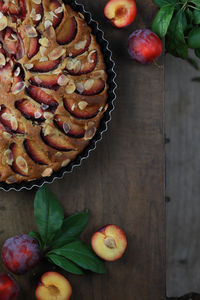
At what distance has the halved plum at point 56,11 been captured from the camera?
1.37 m

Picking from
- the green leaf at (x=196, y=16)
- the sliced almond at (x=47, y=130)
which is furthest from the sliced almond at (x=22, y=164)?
the green leaf at (x=196, y=16)

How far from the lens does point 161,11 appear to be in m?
1.54

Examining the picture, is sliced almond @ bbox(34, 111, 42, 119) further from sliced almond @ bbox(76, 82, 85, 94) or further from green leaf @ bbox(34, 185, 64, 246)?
green leaf @ bbox(34, 185, 64, 246)

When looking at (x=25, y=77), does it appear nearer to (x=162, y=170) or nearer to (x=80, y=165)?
(x=80, y=165)

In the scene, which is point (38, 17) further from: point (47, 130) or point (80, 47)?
point (47, 130)

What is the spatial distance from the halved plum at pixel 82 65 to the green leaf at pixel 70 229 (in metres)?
0.52

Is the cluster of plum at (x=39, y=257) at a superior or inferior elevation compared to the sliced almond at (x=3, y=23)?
inferior

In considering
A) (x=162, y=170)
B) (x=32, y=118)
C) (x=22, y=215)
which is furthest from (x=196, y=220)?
(x=32, y=118)

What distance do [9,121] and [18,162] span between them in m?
0.14

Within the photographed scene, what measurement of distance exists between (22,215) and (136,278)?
1.62 ft

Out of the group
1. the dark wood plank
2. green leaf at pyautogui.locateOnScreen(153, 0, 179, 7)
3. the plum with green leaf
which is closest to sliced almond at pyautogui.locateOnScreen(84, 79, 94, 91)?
green leaf at pyautogui.locateOnScreen(153, 0, 179, 7)

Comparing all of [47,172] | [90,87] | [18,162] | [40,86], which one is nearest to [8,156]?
[18,162]

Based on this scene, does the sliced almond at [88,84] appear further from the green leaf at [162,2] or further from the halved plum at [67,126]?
the green leaf at [162,2]

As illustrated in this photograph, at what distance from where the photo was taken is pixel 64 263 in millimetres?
1498
